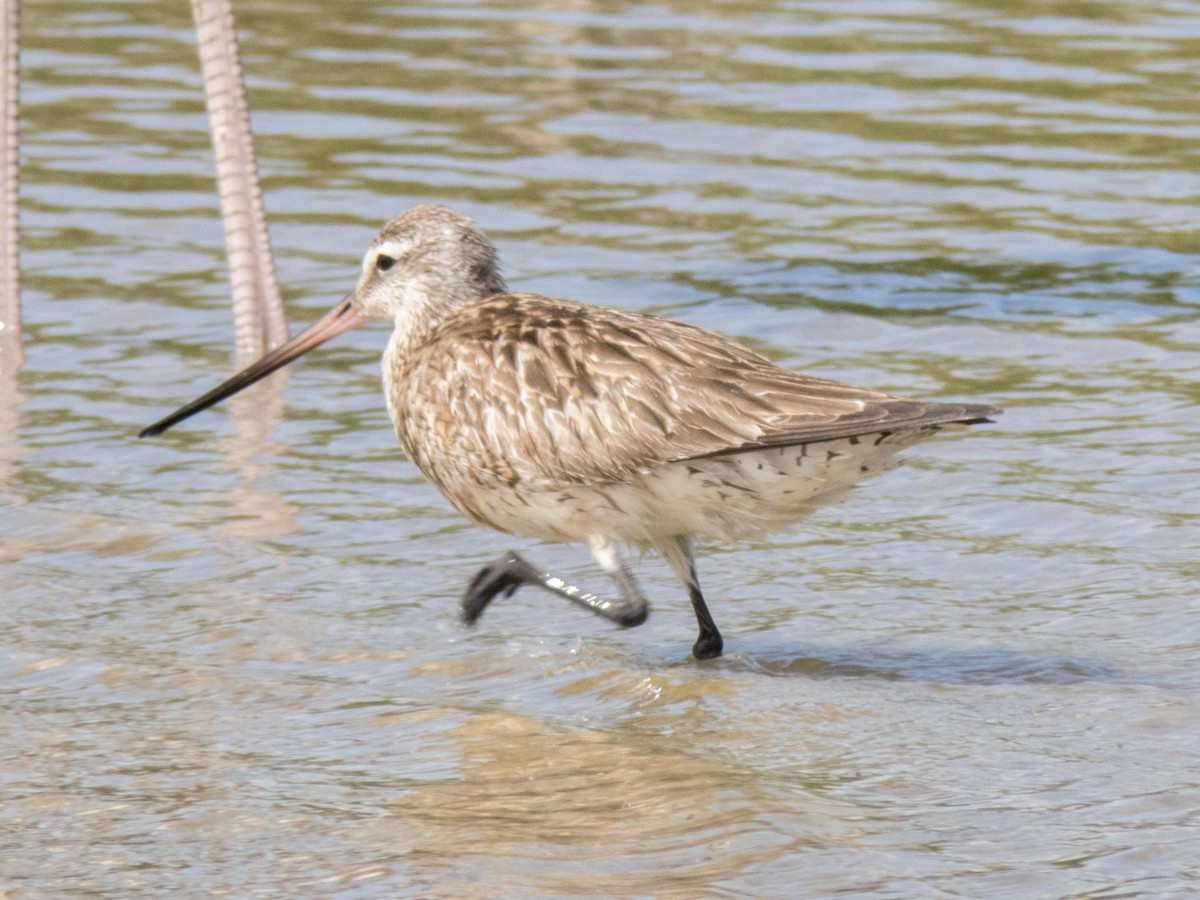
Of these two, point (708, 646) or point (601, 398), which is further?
point (708, 646)

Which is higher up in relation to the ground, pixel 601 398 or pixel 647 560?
pixel 601 398

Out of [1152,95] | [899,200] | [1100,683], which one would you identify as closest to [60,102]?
[899,200]

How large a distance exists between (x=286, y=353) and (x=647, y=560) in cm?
145

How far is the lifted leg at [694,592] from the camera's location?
22.5 ft

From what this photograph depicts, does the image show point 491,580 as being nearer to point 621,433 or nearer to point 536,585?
point 536,585

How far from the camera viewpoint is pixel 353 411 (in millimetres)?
9477

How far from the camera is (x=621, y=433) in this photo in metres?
6.48

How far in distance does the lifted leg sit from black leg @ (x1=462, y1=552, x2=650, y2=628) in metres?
0.14

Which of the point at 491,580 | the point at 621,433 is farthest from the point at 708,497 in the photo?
the point at 491,580

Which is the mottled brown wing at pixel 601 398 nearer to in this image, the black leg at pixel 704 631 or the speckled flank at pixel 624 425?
the speckled flank at pixel 624 425

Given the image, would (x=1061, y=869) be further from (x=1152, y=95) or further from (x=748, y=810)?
(x=1152, y=95)

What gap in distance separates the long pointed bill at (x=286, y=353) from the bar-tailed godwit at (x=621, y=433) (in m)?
0.56

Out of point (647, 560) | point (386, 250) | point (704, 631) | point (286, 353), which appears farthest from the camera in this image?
point (647, 560)

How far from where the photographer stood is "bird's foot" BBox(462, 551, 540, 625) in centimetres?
680
